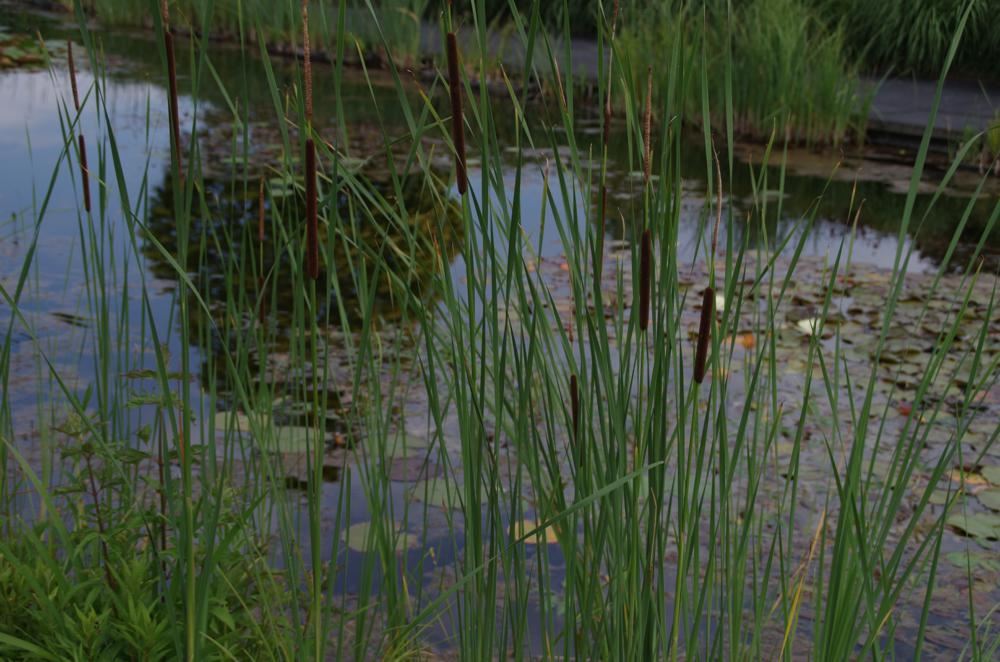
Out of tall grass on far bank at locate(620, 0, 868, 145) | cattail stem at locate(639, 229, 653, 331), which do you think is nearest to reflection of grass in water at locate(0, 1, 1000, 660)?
cattail stem at locate(639, 229, 653, 331)

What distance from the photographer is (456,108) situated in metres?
0.91

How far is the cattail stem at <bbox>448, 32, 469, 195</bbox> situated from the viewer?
87 cm

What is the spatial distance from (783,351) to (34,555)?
2.36 m

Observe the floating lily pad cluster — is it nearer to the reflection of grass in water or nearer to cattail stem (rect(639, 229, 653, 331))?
the reflection of grass in water

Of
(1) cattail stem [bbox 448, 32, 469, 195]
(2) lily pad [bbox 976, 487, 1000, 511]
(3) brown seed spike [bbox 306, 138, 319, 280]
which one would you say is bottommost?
(2) lily pad [bbox 976, 487, 1000, 511]

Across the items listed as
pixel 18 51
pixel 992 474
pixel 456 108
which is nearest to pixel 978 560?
pixel 992 474

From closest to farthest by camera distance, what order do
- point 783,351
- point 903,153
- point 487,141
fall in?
point 487,141 → point 783,351 → point 903,153

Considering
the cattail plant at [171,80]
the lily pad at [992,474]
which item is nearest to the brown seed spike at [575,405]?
the cattail plant at [171,80]

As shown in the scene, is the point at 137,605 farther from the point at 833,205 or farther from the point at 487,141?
the point at 833,205

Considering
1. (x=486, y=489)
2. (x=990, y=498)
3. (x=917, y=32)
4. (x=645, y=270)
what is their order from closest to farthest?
(x=645, y=270) → (x=486, y=489) → (x=990, y=498) → (x=917, y=32)

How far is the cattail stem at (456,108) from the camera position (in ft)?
2.84

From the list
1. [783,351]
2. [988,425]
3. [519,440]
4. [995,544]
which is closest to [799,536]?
[995,544]

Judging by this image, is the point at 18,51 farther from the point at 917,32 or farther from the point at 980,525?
the point at 980,525

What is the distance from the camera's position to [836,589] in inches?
43.1
